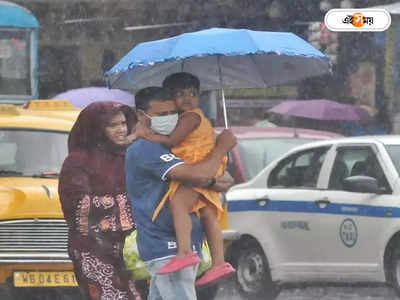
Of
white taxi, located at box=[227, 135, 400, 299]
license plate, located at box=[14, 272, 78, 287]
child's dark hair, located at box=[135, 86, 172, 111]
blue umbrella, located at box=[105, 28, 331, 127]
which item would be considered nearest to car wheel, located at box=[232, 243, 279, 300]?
white taxi, located at box=[227, 135, 400, 299]

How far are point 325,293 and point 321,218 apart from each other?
2120mm

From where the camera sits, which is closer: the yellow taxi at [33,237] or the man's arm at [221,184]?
the man's arm at [221,184]

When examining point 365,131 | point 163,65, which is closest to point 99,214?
point 163,65

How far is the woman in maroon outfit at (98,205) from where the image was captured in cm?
727

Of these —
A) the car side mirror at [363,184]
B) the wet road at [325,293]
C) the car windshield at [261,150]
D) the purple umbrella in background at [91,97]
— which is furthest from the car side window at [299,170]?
the purple umbrella in background at [91,97]

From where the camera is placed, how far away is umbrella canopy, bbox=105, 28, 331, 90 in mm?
7844

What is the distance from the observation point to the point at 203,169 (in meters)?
6.86

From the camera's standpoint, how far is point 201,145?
700 cm

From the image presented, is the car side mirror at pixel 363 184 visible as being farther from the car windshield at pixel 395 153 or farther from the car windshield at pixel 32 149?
the car windshield at pixel 32 149

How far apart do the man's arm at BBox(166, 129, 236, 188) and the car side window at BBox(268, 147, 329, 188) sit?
19.2ft

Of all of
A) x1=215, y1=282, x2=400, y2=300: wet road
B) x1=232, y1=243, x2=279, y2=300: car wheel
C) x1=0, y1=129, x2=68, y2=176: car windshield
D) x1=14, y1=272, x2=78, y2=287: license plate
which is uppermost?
x1=0, y1=129, x2=68, y2=176: car windshield

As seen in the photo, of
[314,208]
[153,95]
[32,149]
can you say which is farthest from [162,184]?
[314,208]

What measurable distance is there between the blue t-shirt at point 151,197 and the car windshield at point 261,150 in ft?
26.5

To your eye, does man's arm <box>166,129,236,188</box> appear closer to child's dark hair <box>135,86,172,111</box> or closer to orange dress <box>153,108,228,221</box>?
orange dress <box>153,108,228,221</box>
